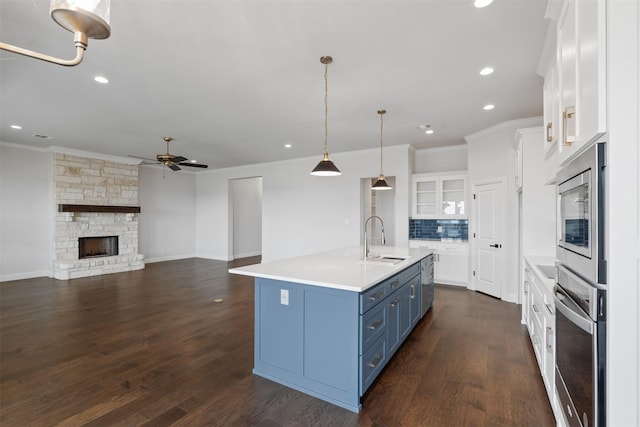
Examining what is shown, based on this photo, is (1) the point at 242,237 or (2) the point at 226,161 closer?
(2) the point at 226,161

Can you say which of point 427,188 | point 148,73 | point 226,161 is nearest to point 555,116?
point 148,73

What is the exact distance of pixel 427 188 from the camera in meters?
6.41

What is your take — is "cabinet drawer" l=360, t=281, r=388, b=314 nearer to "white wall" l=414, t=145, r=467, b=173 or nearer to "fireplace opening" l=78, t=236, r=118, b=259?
"white wall" l=414, t=145, r=467, b=173

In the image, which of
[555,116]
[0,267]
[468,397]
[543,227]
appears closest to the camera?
[555,116]

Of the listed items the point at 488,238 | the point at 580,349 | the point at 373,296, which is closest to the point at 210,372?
the point at 373,296

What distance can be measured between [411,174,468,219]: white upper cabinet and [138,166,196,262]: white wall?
274 inches

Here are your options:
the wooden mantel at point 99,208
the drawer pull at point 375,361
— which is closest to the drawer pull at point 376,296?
the drawer pull at point 375,361

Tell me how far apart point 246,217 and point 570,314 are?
9.29m

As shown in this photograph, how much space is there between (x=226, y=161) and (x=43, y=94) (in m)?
4.51

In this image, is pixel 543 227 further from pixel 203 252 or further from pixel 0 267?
pixel 0 267

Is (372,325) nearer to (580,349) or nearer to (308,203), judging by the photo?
(580,349)

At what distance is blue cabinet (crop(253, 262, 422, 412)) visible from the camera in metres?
2.16

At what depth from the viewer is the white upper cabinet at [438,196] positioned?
238 inches

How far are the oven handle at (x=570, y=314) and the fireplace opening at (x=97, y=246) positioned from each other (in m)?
8.83
